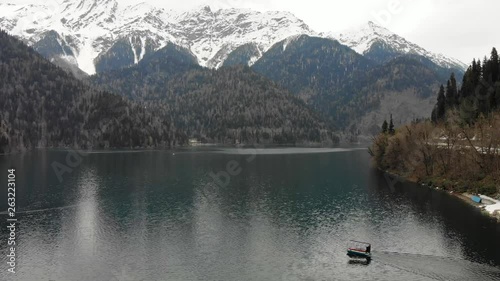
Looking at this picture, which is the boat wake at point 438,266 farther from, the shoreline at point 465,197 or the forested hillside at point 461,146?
the forested hillside at point 461,146

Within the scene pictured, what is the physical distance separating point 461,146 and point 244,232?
84.8 meters

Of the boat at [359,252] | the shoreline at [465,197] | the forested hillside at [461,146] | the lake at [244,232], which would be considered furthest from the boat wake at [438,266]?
the forested hillside at [461,146]

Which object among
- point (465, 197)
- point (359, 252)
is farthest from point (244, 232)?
point (465, 197)

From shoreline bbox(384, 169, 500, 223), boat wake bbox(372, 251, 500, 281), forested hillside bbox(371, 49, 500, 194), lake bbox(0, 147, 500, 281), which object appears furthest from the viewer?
forested hillside bbox(371, 49, 500, 194)

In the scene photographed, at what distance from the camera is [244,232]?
276 ft

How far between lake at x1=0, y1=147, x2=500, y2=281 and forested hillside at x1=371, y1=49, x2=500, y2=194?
33.2ft

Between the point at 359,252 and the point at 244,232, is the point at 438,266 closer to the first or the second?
the point at 359,252

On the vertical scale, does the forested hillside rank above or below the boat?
above

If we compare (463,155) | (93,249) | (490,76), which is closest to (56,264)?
(93,249)

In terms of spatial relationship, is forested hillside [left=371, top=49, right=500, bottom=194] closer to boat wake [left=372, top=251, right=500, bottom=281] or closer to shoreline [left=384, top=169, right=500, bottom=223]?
shoreline [left=384, top=169, right=500, bottom=223]

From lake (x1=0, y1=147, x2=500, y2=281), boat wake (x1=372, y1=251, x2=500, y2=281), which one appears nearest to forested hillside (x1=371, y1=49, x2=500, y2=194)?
lake (x1=0, y1=147, x2=500, y2=281)

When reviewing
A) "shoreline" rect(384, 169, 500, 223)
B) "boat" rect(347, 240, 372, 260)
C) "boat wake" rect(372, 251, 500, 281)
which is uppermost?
"shoreline" rect(384, 169, 500, 223)

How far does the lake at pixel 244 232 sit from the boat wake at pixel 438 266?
157 millimetres

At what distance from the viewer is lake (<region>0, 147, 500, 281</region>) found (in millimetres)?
64062
